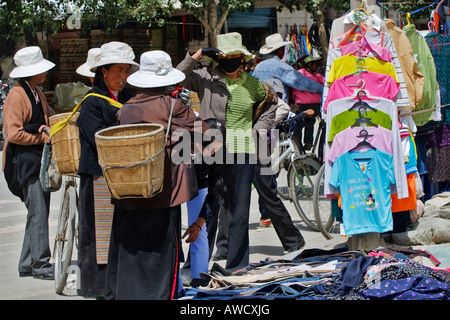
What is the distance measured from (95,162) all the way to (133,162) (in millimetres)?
970

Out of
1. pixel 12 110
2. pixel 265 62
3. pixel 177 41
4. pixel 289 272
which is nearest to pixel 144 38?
pixel 177 41

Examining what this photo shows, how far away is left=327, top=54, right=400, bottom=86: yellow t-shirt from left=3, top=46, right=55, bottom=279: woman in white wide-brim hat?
8.63 ft

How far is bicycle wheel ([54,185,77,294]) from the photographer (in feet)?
21.6

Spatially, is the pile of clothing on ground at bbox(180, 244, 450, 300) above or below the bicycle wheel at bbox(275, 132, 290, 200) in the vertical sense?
above

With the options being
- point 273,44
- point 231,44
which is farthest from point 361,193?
point 273,44

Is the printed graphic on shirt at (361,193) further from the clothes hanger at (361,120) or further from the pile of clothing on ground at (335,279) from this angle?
the pile of clothing on ground at (335,279)

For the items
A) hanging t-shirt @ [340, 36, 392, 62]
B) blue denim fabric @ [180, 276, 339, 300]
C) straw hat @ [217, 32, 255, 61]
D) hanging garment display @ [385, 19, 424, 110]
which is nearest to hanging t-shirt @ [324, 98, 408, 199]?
hanging t-shirt @ [340, 36, 392, 62]

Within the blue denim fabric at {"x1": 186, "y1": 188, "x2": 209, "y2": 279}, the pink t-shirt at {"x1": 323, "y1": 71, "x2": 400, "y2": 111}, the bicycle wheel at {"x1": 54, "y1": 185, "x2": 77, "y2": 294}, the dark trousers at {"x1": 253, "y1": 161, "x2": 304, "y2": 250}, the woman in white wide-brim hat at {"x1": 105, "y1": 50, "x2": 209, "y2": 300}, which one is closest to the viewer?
the woman in white wide-brim hat at {"x1": 105, "y1": 50, "x2": 209, "y2": 300}

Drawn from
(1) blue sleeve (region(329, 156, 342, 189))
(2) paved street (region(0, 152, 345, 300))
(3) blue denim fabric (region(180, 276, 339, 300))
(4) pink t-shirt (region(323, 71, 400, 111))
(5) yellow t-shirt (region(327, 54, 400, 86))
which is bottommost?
(2) paved street (region(0, 152, 345, 300))

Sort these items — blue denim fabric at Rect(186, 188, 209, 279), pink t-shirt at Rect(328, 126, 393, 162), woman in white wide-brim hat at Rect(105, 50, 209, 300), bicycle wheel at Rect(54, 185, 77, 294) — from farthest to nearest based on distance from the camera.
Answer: pink t-shirt at Rect(328, 126, 393, 162)
bicycle wheel at Rect(54, 185, 77, 294)
blue denim fabric at Rect(186, 188, 209, 279)
woman in white wide-brim hat at Rect(105, 50, 209, 300)

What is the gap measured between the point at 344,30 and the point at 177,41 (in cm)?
1804

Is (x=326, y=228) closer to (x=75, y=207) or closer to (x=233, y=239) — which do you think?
(x=233, y=239)

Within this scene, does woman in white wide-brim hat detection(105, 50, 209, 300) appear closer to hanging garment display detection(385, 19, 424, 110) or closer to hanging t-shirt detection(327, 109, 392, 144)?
hanging t-shirt detection(327, 109, 392, 144)

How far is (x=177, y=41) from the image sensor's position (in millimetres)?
25125
